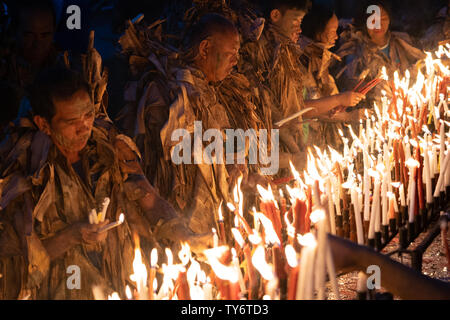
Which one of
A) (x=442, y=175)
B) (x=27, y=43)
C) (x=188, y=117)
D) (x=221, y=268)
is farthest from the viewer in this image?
(x=188, y=117)

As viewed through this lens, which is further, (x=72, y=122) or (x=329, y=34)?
(x=329, y=34)

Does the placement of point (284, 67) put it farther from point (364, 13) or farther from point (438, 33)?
point (438, 33)

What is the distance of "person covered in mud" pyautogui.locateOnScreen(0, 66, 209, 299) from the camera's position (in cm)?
245

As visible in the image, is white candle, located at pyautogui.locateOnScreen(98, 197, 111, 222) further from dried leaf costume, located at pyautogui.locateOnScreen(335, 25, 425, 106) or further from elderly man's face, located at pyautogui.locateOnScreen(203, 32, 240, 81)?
dried leaf costume, located at pyautogui.locateOnScreen(335, 25, 425, 106)

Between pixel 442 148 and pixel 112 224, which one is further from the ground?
pixel 442 148

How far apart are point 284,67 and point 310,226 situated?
9.35 feet

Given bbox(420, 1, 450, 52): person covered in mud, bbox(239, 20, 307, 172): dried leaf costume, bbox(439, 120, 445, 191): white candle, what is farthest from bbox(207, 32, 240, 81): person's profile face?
bbox(420, 1, 450, 52): person covered in mud

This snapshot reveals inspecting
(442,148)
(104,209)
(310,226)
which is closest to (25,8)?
(104,209)

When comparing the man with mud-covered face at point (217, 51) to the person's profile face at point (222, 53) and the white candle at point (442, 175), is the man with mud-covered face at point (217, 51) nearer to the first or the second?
the person's profile face at point (222, 53)

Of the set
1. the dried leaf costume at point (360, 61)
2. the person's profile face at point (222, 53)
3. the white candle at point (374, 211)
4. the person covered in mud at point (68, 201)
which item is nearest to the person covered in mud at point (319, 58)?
the dried leaf costume at point (360, 61)

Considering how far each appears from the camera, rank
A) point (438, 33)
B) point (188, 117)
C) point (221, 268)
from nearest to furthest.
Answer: point (221, 268) → point (188, 117) → point (438, 33)

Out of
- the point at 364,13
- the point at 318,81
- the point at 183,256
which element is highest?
the point at 364,13

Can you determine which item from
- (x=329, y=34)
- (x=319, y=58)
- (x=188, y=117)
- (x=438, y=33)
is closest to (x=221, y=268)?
(x=188, y=117)

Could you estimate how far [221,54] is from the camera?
3.70 m
